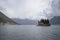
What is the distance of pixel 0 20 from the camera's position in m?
19.2
